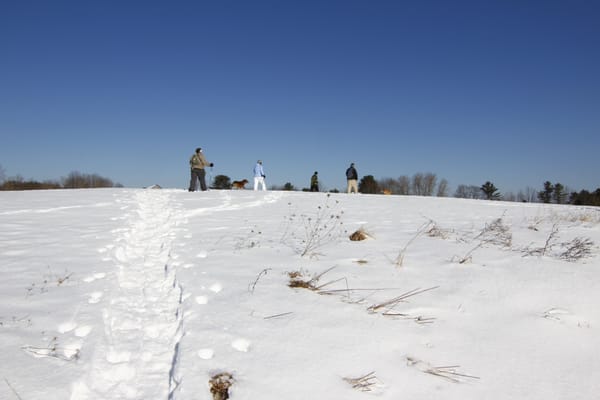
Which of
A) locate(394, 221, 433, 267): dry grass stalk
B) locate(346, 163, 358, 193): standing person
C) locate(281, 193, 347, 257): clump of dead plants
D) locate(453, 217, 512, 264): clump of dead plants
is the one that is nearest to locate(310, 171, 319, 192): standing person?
locate(346, 163, 358, 193): standing person

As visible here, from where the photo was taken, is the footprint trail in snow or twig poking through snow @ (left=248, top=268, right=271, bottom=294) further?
twig poking through snow @ (left=248, top=268, right=271, bottom=294)

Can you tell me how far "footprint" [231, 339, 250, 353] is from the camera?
6.41 ft

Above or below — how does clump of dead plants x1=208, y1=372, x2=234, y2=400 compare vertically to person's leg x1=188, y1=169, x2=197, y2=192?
below

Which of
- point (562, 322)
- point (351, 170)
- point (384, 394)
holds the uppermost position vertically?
point (351, 170)

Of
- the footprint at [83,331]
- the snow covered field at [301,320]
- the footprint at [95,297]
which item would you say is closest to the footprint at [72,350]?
the snow covered field at [301,320]

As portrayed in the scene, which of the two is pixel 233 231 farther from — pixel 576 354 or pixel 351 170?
pixel 351 170

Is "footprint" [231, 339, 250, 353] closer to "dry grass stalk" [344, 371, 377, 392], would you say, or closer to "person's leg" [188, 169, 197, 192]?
"dry grass stalk" [344, 371, 377, 392]

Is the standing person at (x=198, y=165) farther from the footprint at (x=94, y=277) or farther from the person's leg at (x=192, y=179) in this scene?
the footprint at (x=94, y=277)

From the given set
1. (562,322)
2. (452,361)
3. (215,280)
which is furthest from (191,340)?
(562,322)

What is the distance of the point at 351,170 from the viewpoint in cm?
1722

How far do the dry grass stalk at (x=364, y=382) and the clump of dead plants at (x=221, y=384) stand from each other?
635mm

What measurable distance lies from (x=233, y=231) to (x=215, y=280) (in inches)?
92.8

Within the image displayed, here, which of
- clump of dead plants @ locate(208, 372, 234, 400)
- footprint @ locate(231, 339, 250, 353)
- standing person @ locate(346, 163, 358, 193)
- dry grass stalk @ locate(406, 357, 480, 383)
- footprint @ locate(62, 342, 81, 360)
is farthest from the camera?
standing person @ locate(346, 163, 358, 193)

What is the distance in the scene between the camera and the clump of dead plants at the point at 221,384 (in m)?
1.61
